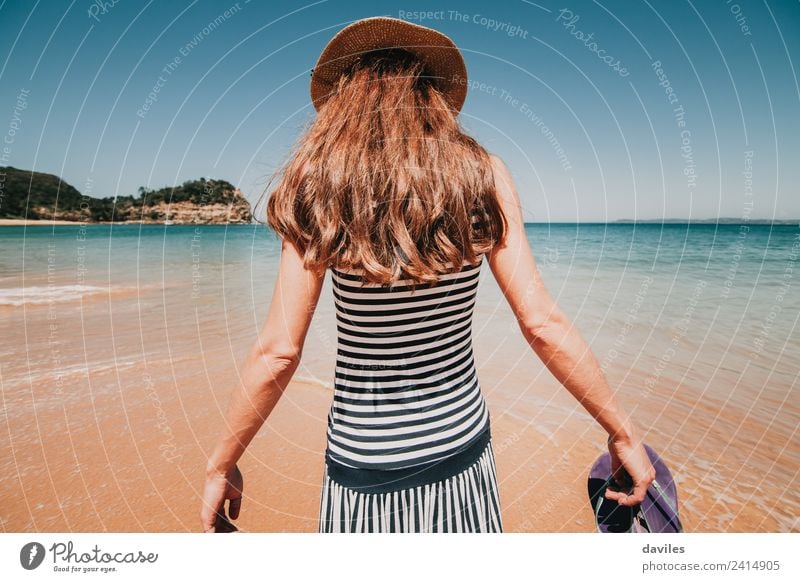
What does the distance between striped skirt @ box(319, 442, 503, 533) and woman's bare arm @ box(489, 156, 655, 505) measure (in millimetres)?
356

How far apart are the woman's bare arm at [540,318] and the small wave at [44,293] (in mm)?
10059

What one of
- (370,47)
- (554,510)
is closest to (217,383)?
(554,510)

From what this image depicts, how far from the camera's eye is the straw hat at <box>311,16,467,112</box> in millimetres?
1205

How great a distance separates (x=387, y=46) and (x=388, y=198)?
56 cm

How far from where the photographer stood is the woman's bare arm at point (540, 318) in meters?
1.13

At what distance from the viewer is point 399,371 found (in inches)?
44.4

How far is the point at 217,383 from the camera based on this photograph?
173 inches
